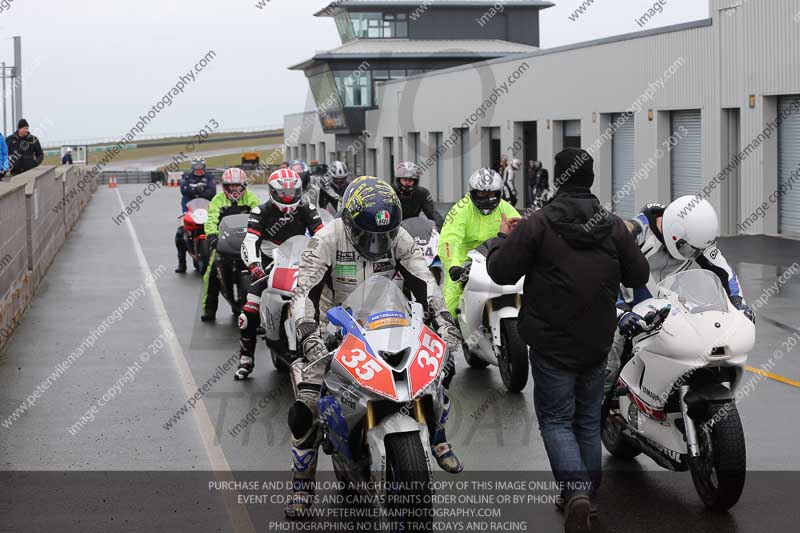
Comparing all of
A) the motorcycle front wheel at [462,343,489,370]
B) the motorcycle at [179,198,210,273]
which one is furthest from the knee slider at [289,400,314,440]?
the motorcycle at [179,198,210,273]

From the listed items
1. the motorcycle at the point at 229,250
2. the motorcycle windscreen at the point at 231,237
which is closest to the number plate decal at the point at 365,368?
the motorcycle at the point at 229,250

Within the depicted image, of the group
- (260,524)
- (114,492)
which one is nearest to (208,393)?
(114,492)

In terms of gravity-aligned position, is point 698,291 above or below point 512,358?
above

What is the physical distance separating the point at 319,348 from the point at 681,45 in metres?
27.0

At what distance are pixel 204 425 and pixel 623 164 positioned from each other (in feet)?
93.9

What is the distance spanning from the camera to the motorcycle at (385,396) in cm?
611

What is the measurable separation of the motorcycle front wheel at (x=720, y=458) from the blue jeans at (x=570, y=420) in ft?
1.87

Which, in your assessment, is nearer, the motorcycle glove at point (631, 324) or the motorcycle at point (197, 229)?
the motorcycle glove at point (631, 324)

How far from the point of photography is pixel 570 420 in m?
6.80

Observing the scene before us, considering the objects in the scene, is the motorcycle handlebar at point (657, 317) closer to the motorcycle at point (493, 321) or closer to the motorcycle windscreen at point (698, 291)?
the motorcycle windscreen at point (698, 291)

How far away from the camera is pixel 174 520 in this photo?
706 cm

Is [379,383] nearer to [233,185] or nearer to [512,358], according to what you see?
[512,358]

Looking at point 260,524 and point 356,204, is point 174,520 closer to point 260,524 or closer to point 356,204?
point 260,524

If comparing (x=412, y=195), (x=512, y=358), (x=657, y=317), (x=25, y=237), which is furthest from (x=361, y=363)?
(x=25, y=237)
